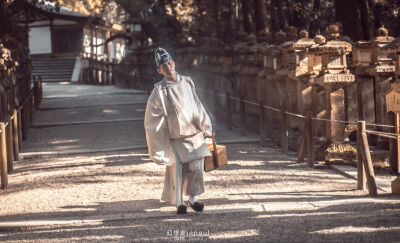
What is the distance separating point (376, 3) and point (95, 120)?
772 cm

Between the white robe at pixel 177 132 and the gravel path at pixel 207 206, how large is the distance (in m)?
0.36

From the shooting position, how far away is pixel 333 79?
10.3 m

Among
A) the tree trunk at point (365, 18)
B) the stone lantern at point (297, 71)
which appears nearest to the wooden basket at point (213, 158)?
the stone lantern at point (297, 71)

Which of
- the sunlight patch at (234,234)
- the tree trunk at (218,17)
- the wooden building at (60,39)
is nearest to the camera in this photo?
the sunlight patch at (234,234)

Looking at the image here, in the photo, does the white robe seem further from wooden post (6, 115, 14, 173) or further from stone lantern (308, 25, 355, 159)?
wooden post (6, 115, 14, 173)

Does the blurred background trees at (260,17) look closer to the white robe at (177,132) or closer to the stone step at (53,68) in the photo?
the stone step at (53,68)

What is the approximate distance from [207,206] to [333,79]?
3.56m

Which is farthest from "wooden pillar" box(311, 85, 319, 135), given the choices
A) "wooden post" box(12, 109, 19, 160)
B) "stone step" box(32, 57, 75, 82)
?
"stone step" box(32, 57, 75, 82)

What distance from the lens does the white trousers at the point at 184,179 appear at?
7.38m

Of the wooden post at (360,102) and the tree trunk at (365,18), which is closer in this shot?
the wooden post at (360,102)

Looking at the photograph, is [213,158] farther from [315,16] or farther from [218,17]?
[218,17]

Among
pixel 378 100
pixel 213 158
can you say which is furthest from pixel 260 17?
pixel 213 158

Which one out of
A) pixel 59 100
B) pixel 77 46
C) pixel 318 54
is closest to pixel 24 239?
pixel 318 54

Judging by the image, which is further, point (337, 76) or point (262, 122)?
point (262, 122)
